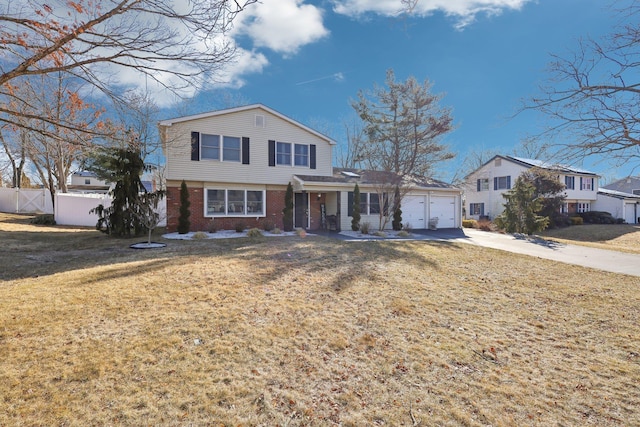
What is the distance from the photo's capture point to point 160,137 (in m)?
14.7

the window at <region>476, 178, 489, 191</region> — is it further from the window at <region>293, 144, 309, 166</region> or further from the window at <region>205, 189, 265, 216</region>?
the window at <region>205, 189, 265, 216</region>

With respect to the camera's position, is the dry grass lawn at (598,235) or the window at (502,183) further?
the window at (502,183)

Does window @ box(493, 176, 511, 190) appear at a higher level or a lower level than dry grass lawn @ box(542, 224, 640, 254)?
higher

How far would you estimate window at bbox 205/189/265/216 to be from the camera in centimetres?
1537

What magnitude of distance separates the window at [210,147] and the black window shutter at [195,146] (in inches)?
6.2

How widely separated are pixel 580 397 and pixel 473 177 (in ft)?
109

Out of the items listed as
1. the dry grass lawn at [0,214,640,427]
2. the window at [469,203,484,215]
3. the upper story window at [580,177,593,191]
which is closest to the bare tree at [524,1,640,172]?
the dry grass lawn at [0,214,640,427]

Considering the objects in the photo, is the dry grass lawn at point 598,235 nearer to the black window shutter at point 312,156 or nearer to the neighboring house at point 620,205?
the neighboring house at point 620,205

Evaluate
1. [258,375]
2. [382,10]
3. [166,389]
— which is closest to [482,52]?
[382,10]

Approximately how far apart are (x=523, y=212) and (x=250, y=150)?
54.1 feet

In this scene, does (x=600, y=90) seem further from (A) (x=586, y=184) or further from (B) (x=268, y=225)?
(A) (x=586, y=184)

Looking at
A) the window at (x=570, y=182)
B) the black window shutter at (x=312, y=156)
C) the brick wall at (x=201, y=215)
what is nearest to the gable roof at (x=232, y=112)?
the black window shutter at (x=312, y=156)

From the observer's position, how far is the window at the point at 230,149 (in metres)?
15.5

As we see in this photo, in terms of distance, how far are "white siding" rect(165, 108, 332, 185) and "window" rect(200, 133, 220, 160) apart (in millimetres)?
230
